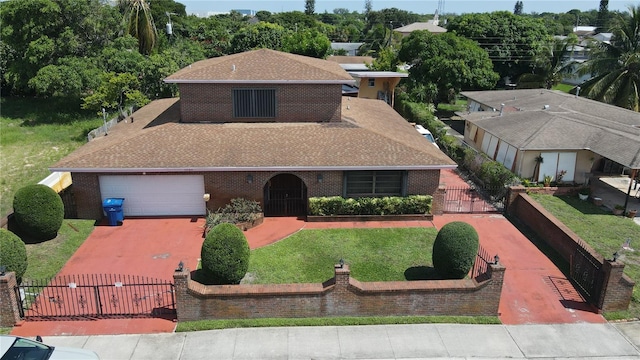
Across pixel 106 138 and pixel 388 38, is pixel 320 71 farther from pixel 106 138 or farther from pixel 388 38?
pixel 388 38

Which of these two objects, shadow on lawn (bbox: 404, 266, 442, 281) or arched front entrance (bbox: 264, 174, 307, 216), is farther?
arched front entrance (bbox: 264, 174, 307, 216)

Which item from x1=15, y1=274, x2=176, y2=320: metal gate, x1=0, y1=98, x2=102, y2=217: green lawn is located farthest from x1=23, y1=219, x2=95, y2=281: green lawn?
x1=0, y1=98, x2=102, y2=217: green lawn

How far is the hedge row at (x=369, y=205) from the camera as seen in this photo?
18.8 metres

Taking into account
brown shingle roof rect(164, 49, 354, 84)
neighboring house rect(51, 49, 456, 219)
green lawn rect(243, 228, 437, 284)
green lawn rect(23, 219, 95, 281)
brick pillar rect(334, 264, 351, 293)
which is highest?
brown shingle roof rect(164, 49, 354, 84)

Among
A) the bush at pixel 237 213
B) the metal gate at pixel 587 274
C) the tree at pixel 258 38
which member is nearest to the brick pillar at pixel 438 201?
the metal gate at pixel 587 274

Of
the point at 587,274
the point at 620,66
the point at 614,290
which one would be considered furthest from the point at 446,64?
the point at 614,290

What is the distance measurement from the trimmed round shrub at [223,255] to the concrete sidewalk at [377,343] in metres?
1.50

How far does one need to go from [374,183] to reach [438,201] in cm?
297

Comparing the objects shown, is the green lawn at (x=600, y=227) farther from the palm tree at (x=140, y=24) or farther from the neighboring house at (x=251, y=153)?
the palm tree at (x=140, y=24)

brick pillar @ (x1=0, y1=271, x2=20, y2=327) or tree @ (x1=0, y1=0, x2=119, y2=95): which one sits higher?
tree @ (x1=0, y1=0, x2=119, y2=95)

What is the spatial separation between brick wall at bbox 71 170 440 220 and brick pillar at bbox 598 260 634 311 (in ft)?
25.9

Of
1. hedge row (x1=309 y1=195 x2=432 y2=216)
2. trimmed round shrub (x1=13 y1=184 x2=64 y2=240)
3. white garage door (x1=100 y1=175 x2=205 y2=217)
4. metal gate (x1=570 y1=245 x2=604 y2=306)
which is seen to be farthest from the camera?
hedge row (x1=309 y1=195 x2=432 y2=216)

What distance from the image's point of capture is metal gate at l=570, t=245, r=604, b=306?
13.5 metres

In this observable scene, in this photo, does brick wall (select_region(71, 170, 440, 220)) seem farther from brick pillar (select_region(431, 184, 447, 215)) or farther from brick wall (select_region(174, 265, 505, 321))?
brick wall (select_region(174, 265, 505, 321))
